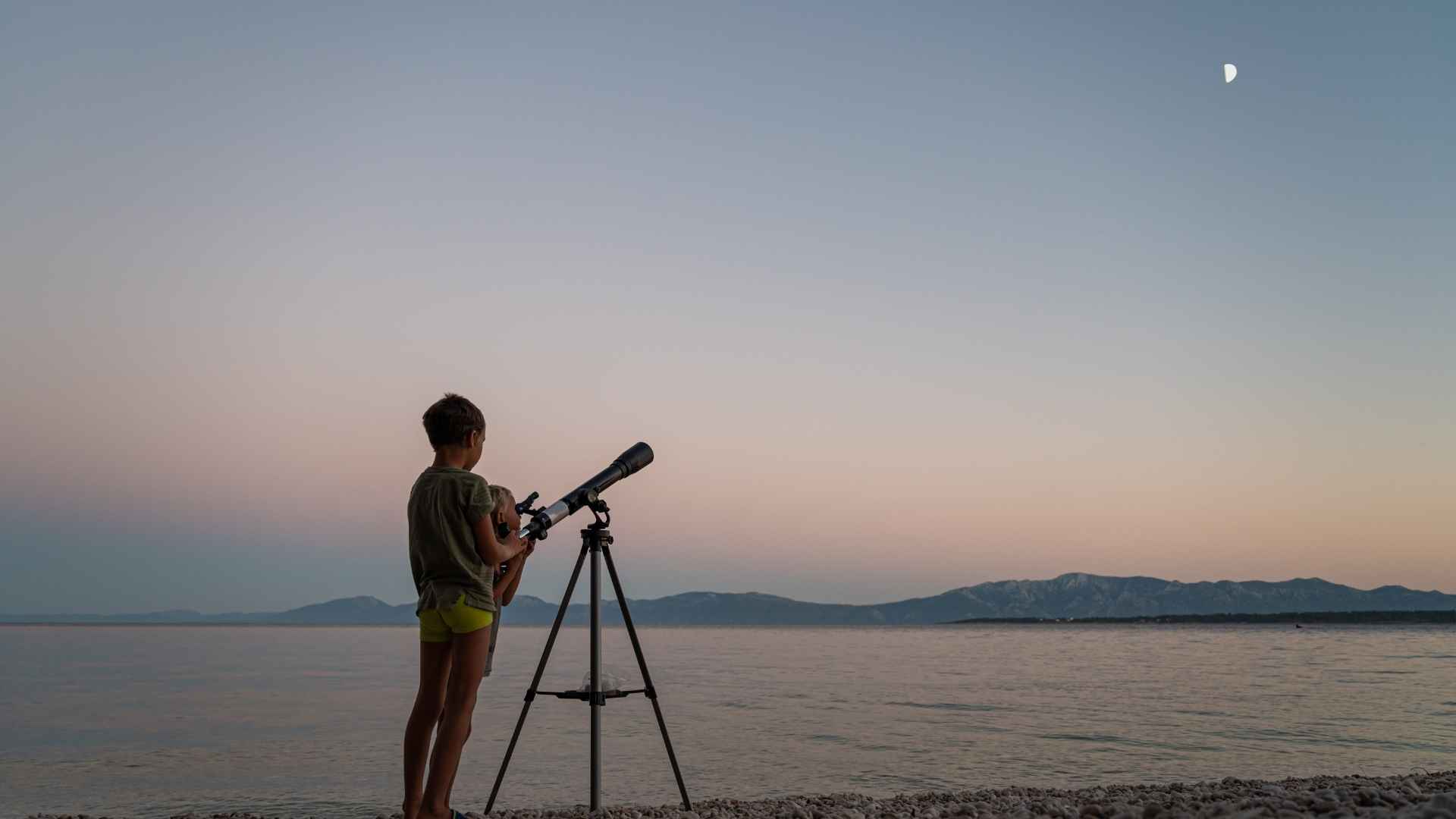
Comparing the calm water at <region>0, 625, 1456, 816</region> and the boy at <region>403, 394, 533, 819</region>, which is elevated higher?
the boy at <region>403, 394, 533, 819</region>

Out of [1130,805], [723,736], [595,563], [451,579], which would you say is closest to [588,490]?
[595,563]

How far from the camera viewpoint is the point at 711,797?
748cm

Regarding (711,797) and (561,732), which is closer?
(711,797)

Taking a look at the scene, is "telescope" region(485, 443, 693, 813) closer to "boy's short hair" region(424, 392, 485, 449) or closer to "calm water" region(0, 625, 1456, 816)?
"boy's short hair" region(424, 392, 485, 449)

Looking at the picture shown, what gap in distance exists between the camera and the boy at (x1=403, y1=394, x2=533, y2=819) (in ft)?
11.8

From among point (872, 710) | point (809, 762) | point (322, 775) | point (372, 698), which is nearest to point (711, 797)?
point (809, 762)

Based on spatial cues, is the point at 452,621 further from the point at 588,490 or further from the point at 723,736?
the point at 723,736

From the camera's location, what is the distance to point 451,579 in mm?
3635

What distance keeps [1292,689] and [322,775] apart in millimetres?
17082

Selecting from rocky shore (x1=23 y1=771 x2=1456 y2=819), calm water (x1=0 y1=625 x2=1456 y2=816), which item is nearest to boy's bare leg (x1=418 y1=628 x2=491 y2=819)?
rocky shore (x1=23 y1=771 x2=1456 y2=819)

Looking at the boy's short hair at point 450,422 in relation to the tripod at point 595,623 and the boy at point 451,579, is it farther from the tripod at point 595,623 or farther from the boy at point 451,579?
the tripod at point 595,623

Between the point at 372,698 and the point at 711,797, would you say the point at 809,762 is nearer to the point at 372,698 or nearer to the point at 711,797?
the point at 711,797

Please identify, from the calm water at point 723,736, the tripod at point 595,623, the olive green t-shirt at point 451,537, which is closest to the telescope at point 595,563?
the tripod at point 595,623

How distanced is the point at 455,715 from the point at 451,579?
53cm
